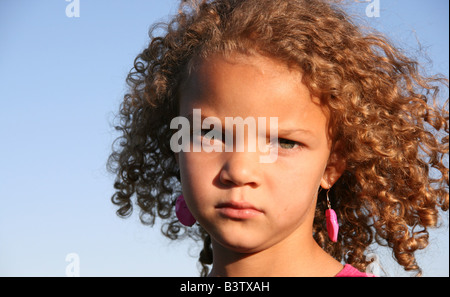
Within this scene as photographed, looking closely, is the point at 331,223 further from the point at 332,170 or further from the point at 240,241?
the point at 240,241

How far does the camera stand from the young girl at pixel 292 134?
9.15 feet

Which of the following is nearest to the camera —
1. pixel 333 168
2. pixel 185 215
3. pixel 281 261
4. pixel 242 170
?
pixel 242 170

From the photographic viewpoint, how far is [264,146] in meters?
2.77

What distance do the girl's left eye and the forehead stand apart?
102 mm

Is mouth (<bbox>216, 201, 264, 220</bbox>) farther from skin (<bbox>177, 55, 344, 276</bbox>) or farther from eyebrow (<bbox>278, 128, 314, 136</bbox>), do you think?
eyebrow (<bbox>278, 128, 314, 136</bbox>)

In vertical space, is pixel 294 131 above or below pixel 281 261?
above

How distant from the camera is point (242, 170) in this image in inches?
106

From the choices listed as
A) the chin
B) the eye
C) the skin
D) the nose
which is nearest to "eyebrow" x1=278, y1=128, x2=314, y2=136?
the skin

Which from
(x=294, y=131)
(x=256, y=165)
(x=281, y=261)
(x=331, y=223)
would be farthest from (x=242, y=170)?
(x=331, y=223)

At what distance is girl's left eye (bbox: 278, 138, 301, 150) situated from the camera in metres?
2.82

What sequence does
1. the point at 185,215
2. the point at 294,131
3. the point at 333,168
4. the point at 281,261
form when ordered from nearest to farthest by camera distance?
the point at 294,131, the point at 281,261, the point at 333,168, the point at 185,215

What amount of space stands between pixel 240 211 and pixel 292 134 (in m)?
0.42

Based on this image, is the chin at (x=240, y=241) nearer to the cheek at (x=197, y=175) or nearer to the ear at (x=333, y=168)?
the cheek at (x=197, y=175)
